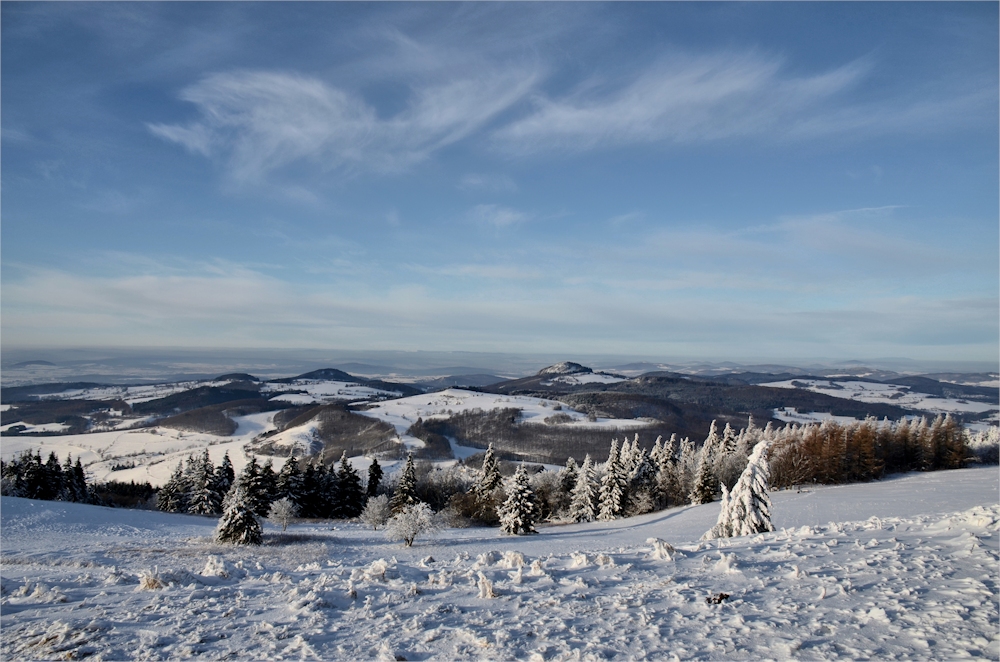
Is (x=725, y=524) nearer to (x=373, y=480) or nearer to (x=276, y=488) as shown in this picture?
(x=276, y=488)

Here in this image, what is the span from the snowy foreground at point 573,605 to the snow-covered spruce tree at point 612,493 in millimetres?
37247

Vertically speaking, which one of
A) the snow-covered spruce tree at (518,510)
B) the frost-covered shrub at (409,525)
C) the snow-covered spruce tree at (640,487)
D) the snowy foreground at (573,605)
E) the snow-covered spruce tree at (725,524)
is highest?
the snowy foreground at (573,605)

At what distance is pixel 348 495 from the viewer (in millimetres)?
60188

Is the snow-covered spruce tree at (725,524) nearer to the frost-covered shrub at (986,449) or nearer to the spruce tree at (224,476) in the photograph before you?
the spruce tree at (224,476)

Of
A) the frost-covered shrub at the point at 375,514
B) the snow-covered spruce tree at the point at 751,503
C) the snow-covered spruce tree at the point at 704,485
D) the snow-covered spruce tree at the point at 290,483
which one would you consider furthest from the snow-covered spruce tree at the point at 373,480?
the snow-covered spruce tree at the point at 751,503

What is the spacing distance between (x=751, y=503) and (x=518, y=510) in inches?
828

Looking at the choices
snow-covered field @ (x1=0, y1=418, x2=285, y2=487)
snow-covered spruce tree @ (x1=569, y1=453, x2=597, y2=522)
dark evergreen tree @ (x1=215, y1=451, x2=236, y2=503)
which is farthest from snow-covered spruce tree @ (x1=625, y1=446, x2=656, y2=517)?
snow-covered field @ (x1=0, y1=418, x2=285, y2=487)

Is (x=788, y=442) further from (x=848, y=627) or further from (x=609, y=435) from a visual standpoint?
(x=609, y=435)

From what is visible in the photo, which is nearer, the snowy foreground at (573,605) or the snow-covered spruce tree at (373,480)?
the snowy foreground at (573,605)

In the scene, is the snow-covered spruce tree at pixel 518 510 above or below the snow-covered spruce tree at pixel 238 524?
below

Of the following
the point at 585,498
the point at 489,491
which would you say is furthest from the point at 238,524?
the point at 585,498

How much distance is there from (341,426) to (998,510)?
19000 centimetres

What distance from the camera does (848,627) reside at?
933 cm

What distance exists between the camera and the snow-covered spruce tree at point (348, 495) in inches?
2340
